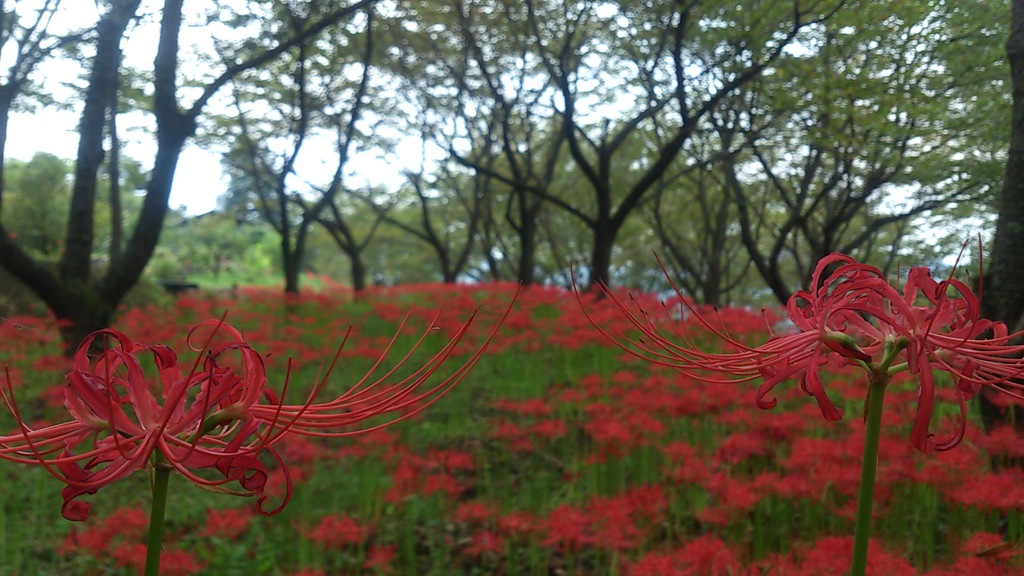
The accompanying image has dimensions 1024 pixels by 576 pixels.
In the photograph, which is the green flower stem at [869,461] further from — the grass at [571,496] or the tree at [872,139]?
the tree at [872,139]

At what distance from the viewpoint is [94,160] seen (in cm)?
92

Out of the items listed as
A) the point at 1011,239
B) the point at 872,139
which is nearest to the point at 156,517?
the point at 1011,239

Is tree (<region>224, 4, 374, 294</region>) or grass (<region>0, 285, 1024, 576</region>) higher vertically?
tree (<region>224, 4, 374, 294</region>)

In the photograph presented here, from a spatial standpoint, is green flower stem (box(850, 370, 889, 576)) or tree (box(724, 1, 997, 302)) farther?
tree (box(724, 1, 997, 302))

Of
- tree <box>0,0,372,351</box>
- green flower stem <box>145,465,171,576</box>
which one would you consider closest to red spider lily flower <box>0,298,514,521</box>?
green flower stem <box>145,465,171,576</box>

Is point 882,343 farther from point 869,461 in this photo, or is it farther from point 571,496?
point 571,496

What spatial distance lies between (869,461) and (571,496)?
1427 mm

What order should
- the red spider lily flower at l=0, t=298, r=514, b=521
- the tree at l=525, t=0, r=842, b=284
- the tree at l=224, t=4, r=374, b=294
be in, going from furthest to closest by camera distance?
the tree at l=224, t=4, r=374, b=294 < the tree at l=525, t=0, r=842, b=284 < the red spider lily flower at l=0, t=298, r=514, b=521

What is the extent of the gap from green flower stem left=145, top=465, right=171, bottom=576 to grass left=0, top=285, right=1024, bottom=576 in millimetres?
352

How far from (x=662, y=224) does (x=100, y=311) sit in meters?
5.89

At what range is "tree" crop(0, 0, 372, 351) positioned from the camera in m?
0.94

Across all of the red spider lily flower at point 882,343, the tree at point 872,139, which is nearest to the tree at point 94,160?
the red spider lily flower at point 882,343

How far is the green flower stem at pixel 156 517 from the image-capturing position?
0.31m

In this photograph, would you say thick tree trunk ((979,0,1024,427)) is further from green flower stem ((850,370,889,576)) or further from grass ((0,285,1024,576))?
green flower stem ((850,370,889,576))
